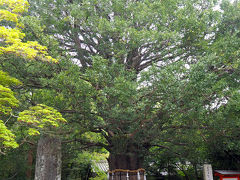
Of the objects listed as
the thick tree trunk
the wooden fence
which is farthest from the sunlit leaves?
the wooden fence

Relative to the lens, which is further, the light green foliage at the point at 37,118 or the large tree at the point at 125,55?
the large tree at the point at 125,55

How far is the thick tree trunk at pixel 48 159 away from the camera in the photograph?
21.8 feet

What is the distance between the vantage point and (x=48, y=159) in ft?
22.3

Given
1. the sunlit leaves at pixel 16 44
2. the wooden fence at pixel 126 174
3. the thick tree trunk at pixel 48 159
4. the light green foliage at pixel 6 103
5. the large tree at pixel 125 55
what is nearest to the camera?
the light green foliage at pixel 6 103

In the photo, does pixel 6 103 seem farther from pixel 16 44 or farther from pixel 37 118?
pixel 16 44

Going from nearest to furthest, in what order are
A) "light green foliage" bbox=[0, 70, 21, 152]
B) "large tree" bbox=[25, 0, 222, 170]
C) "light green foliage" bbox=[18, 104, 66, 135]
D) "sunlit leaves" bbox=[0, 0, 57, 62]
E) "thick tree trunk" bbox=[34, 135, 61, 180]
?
"light green foliage" bbox=[0, 70, 21, 152]
"light green foliage" bbox=[18, 104, 66, 135]
"sunlit leaves" bbox=[0, 0, 57, 62]
"large tree" bbox=[25, 0, 222, 170]
"thick tree trunk" bbox=[34, 135, 61, 180]

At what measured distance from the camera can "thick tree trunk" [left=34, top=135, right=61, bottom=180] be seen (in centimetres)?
664

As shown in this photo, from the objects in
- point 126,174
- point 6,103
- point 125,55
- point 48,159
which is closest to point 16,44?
point 6,103

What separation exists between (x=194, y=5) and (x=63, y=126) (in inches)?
207

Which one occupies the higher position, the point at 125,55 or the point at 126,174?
the point at 125,55

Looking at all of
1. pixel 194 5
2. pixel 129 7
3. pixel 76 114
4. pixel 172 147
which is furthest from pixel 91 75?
pixel 172 147

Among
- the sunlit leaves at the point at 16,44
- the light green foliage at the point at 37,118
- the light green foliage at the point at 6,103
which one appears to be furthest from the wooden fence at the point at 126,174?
the sunlit leaves at the point at 16,44

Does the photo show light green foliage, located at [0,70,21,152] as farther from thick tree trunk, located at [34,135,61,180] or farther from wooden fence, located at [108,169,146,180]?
wooden fence, located at [108,169,146,180]

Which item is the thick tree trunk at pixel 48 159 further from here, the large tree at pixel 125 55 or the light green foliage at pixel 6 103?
the light green foliage at pixel 6 103
